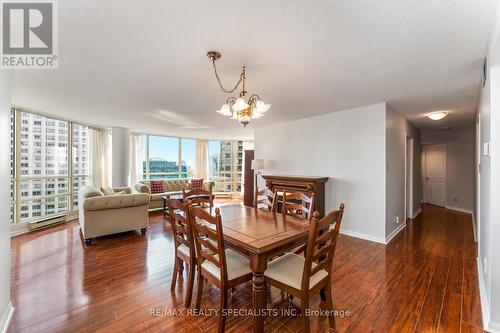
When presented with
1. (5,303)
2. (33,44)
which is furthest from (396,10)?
(5,303)

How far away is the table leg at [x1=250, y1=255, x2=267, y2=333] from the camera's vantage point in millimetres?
1520

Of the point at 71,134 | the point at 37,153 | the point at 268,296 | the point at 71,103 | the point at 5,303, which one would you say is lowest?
the point at 268,296

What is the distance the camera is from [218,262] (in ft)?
5.36

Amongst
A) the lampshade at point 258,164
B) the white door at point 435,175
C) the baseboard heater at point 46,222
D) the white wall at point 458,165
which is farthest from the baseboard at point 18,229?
the white door at point 435,175

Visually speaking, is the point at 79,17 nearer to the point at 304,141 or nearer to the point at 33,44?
the point at 33,44

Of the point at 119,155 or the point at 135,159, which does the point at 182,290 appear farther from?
the point at 135,159

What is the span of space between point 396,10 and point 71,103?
469 centimetres

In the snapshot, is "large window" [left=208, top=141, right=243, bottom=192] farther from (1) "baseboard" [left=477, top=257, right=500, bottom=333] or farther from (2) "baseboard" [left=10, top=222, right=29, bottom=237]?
(1) "baseboard" [left=477, top=257, right=500, bottom=333]

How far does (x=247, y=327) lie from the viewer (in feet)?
5.64

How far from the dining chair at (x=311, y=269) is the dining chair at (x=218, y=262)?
23 cm

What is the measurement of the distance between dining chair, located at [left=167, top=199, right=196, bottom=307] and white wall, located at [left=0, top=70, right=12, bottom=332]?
3.96 feet

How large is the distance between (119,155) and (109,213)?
9.65ft

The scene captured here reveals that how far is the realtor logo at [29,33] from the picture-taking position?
1.47 m

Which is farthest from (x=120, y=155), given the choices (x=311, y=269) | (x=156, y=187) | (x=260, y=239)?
(x=311, y=269)
